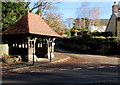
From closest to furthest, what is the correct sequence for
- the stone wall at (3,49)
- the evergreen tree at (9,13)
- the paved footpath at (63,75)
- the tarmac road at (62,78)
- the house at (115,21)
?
the tarmac road at (62,78) < the paved footpath at (63,75) < the stone wall at (3,49) < the evergreen tree at (9,13) < the house at (115,21)

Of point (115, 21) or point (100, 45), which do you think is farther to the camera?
point (115, 21)

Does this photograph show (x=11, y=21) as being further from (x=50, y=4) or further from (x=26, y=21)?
(x=50, y=4)

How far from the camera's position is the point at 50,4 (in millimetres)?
30594

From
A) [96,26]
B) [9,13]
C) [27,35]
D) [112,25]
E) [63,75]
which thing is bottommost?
[63,75]

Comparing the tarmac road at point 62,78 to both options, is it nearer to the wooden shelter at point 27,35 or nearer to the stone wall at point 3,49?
the wooden shelter at point 27,35

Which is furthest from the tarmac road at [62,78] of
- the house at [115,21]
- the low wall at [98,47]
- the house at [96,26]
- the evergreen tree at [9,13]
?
the house at [96,26]

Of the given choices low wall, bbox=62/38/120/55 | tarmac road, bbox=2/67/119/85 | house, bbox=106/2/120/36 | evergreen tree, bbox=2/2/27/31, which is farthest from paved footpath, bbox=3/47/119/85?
house, bbox=106/2/120/36

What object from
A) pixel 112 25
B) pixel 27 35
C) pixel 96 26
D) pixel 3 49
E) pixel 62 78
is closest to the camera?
pixel 62 78

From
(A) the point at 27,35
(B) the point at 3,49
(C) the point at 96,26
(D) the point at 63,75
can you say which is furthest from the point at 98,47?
(C) the point at 96,26

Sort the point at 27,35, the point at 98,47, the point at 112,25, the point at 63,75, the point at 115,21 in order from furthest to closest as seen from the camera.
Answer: the point at 112,25
the point at 115,21
the point at 98,47
the point at 27,35
the point at 63,75

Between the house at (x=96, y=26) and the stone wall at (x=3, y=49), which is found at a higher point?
the house at (x=96, y=26)

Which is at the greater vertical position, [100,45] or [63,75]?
[100,45]

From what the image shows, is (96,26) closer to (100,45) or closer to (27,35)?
(100,45)

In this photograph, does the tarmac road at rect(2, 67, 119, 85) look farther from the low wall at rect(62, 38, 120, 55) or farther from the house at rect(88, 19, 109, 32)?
the house at rect(88, 19, 109, 32)
